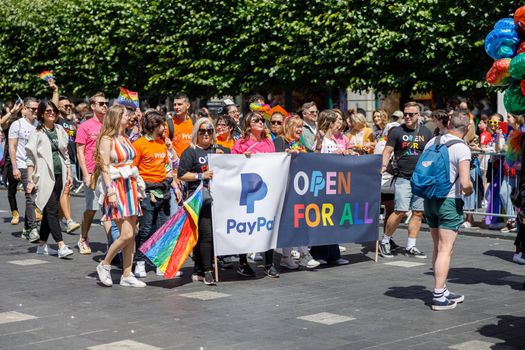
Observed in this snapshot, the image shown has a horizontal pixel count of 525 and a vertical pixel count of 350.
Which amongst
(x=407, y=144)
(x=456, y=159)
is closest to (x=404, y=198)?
(x=407, y=144)

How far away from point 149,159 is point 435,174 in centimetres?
328

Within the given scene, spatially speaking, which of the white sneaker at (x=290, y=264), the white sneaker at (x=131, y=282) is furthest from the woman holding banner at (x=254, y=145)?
the white sneaker at (x=131, y=282)

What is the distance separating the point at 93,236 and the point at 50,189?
2.41m

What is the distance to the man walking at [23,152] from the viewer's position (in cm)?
1277

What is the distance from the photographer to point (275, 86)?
91.2ft

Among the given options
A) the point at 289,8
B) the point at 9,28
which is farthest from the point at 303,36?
the point at 9,28

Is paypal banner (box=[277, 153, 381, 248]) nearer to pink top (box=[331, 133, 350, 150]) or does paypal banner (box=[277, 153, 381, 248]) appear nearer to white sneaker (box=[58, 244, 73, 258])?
pink top (box=[331, 133, 350, 150])

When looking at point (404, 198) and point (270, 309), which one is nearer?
point (270, 309)

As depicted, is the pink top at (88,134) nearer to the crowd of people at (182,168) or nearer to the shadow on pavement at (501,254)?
the crowd of people at (182,168)

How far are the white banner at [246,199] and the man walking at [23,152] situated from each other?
414cm

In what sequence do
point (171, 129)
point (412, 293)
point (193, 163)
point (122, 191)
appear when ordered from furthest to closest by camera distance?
point (171, 129), point (193, 163), point (122, 191), point (412, 293)

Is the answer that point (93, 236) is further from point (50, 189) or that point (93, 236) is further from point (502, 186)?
point (502, 186)

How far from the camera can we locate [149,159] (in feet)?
32.0

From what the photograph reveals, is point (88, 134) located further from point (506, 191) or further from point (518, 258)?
point (506, 191)
